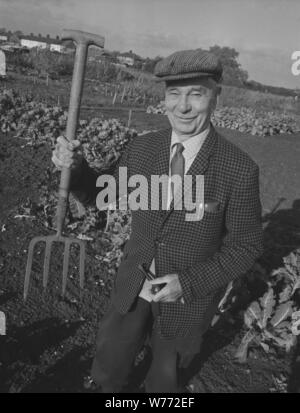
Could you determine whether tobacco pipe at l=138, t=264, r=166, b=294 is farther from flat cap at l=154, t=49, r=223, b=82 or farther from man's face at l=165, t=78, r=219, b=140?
flat cap at l=154, t=49, r=223, b=82

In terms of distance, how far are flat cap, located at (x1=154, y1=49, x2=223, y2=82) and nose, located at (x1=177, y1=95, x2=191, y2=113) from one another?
10 centimetres

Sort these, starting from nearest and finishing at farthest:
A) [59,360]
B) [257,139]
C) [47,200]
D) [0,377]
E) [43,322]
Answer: [0,377], [59,360], [43,322], [47,200], [257,139]

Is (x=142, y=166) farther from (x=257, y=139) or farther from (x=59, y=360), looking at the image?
(x=257, y=139)

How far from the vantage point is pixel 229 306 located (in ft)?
12.6

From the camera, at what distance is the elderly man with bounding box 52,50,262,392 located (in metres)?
2.07

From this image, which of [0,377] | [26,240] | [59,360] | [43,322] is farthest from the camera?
[26,240]

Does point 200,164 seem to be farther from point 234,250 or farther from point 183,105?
point 234,250

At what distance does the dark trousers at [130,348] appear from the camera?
2408 millimetres

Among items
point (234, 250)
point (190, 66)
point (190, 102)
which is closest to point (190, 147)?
point (190, 102)

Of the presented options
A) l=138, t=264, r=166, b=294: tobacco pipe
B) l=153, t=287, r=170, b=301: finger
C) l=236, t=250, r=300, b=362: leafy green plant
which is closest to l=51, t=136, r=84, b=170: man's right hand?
l=138, t=264, r=166, b=294: tobacco pipe

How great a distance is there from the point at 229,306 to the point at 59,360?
1541 mm

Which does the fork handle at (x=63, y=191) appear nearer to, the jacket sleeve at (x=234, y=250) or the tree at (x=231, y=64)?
the jacket sleeve at (x=234, y=250)

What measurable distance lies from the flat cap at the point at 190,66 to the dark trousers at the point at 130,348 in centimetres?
120
